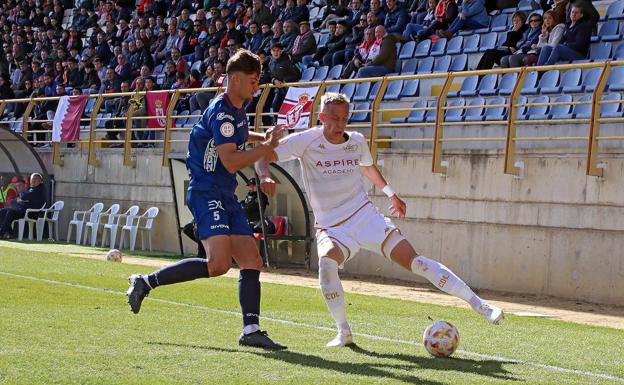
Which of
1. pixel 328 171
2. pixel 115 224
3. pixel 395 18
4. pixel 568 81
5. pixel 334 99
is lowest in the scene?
pixel 115 224

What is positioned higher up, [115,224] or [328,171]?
[328,171]

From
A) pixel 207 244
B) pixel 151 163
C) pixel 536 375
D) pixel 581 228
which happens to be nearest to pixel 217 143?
pixel 207 244

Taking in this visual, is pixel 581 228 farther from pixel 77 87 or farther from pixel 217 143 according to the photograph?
pixel 77 87

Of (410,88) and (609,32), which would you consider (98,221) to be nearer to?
(410,88)

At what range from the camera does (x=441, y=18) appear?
70.7ft

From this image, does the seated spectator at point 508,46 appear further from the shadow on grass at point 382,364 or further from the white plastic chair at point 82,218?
the shadow on grass at point 382,364

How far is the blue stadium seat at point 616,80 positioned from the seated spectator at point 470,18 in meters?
4.45

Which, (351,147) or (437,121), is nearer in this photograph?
(351,147)

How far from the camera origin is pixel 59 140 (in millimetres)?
27875

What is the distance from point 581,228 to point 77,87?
19.9 metres

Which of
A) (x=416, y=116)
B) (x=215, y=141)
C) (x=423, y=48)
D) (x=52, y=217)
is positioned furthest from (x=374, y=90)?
(x=215, y=141)

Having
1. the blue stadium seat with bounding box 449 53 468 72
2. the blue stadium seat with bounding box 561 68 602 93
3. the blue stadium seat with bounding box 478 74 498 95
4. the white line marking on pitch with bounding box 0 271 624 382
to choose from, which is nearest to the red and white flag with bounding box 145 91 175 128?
the blue stadium seat with bounding box 449 53 468 72

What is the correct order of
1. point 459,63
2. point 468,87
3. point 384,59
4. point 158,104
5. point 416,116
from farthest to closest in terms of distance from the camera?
point 158,104 → point 384,59 → point 459,63 → point 416,116 → point 468,87

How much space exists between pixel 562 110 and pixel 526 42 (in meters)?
2.22
